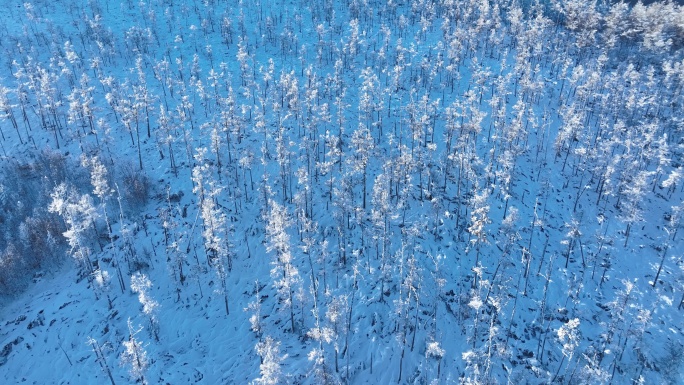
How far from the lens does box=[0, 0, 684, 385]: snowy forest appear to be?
40.8 meters

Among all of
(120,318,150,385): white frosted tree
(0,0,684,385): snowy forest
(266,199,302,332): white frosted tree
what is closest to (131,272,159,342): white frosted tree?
(0,0,684,385): snowy forest

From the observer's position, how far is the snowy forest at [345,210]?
4078 cm

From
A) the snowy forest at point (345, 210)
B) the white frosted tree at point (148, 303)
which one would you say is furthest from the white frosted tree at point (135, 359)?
the white frosted tree at point (148, 303)

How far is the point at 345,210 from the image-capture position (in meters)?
51.8

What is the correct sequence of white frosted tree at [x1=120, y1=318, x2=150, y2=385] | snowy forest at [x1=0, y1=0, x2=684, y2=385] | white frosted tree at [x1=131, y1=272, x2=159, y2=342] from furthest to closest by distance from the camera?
snowy forest at [x1=0, y1=0, x2=684, y2=385] → white frosted tree at [x1=131, y1=272, x2=159, y2=342] → white frosted tree at [x1=120, y1=318, x2=150, y2=385]

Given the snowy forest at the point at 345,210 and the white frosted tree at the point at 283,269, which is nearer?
the snowy forest at the point at 345,210

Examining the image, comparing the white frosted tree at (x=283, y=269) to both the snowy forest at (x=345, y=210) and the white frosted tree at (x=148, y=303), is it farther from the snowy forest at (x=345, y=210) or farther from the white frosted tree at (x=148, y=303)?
the white frosted tree at (x=148, y=303)

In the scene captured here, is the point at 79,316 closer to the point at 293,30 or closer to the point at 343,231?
the point at 343,231

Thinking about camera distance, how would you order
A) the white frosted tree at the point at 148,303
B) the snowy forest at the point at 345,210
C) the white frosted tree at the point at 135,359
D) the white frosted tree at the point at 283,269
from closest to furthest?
the white frosted tree at the point at 135,359
the white frosted tree at the point at 148,303
the snowy forest at the point at 345,210
the white frosted tree at the point at 283,269

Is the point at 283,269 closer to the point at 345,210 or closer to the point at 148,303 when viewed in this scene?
the point at 345,210

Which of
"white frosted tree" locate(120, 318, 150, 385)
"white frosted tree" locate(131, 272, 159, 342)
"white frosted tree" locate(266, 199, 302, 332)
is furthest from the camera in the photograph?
"white frosted tree" locate(266, 199, 302, 332)

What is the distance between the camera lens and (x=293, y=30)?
104 meters

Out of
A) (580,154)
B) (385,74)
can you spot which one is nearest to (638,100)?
(580,154)

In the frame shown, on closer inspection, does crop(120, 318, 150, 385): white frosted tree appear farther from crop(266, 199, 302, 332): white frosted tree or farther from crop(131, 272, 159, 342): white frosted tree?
crop(266, 199, 302, 332): white frosted tree
